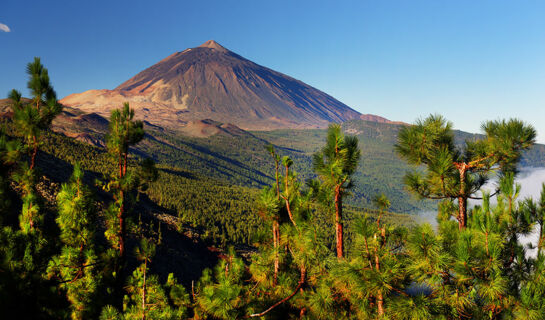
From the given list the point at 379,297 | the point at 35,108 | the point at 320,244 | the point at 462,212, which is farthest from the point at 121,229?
the point at 462,212

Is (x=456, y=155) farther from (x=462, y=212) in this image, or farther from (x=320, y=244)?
(x=320, y=244)

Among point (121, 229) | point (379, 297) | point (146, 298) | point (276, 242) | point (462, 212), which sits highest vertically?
point (462, 212)

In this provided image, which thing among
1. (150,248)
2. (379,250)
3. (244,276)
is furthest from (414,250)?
(150,248)

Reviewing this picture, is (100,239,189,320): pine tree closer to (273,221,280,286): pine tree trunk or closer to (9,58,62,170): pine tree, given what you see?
(273,221,280,286): pine tree trunk

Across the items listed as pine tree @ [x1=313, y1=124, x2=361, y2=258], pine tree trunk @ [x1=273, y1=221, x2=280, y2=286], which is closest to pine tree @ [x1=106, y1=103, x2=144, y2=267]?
pine tree trunk @ [x1=273, y1=221, x2=280, y2=286]

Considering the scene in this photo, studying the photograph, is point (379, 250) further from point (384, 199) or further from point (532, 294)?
point (532, 294)

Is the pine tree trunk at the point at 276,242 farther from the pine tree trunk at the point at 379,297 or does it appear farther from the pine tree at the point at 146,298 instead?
the pine tree trunk at the point at 379,297
